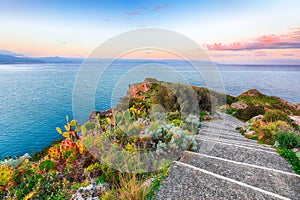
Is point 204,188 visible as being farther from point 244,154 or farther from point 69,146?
point 69,146

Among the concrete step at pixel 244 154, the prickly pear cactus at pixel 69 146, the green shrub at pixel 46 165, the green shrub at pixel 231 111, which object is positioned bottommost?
the green shrub at pixel 231 111

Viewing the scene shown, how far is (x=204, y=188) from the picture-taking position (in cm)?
304

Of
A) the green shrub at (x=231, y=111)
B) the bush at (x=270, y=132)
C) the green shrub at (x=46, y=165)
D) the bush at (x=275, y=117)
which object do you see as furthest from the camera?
the green shrub at (x=231, y=111)

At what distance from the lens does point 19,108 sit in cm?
1708

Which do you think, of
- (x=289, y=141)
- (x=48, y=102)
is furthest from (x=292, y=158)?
(x=48, y=102)

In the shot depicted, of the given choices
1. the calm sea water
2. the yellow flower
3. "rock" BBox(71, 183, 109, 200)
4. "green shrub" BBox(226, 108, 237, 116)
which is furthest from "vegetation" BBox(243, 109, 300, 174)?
the yellow flower

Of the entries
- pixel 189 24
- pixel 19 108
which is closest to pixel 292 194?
pixel 189 24

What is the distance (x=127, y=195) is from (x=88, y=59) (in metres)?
3.25

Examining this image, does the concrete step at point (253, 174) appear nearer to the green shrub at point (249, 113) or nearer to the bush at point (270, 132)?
the bush at point (270, 132)

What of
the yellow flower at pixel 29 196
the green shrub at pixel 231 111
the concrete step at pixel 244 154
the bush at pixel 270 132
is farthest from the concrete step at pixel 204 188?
the green shrub at pixel 231 111

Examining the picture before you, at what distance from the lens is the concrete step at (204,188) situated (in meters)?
2.89

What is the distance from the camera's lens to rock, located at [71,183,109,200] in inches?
107

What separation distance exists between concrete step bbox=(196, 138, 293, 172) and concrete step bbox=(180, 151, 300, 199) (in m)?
0.31

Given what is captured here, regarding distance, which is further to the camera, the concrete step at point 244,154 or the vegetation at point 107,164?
the concrete step at point 244,154
